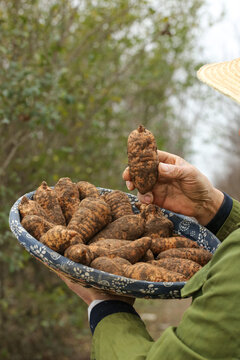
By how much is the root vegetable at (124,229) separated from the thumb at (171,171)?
216mm

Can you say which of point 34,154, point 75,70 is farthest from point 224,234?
point 75,70

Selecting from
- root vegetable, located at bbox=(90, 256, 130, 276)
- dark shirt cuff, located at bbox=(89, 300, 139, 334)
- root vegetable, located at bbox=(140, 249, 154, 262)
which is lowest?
dark shirt cuff, located at bbox=(89, 300, 139, 334)

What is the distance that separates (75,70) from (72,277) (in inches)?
106

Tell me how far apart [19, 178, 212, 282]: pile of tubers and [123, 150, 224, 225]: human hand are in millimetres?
117

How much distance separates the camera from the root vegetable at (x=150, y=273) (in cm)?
131

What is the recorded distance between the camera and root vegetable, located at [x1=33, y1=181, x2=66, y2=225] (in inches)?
65.0

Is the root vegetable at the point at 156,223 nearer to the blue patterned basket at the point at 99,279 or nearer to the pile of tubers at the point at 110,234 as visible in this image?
the pile of tubers at the point at 110,234

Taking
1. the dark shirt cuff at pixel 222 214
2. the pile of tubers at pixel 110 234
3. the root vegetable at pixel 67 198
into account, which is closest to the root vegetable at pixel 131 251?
the pile of tubers at pixel 110 234

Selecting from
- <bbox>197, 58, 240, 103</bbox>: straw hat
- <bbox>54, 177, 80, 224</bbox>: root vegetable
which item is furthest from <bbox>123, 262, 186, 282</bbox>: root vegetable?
<bbox>197, 58, 240, 103</bbox>: straw hat

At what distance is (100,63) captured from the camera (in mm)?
3979

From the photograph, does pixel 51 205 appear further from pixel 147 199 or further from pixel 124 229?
pixel 147 199

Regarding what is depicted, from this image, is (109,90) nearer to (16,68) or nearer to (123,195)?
(16,68)

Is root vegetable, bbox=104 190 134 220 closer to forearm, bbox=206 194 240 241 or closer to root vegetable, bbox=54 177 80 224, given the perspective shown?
root vegetable, bbox=54 177 80 224

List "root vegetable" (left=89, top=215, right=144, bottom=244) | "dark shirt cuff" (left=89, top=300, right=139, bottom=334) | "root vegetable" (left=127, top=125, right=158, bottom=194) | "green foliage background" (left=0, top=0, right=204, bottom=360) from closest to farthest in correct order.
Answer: "dark shirt cuff" (left=89, top=300, right=139, bottom=334) → "root vegetable" (left=89, top=215, right=144, bottom=244) → "root vegetable" (left=127, top=125, right=158, bottom=194) → "green foliage background" (left=0, top=0, right=204, bottom=360)
